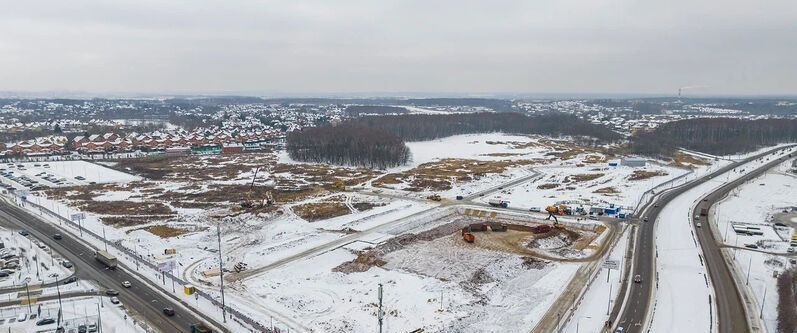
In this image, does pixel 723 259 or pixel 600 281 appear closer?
pixel 600 281

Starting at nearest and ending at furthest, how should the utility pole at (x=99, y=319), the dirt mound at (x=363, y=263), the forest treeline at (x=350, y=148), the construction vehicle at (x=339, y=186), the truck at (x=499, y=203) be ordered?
the utility pole at (x=99, y=319) → the dirt mound at (x=363, y=263) → the truck at (x=499, y=203) → the construction vehicle at (x=339, y=186) → the forest treeline at (x=350, y=148)

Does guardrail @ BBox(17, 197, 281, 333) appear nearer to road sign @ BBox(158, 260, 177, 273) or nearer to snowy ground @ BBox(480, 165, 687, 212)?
road sign @ BBox(158, 260, 177, 273)

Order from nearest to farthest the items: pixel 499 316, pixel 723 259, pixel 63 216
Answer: pixel 499 316 < pixel 723 259 < pixel 63 216

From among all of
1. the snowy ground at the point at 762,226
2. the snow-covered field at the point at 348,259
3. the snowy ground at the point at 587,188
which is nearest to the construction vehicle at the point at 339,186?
the snow-covered field at the point at 348,259

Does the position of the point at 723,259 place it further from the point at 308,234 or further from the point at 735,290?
the point at 308,234

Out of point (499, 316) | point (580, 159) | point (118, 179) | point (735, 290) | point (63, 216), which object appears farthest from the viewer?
point (580, 159)

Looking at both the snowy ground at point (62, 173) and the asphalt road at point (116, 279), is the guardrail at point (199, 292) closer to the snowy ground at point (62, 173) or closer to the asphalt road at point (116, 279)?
the asphalt road at point (116, 279)

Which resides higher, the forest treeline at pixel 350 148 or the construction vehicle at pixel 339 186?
the forest treeline at pixel 350 148

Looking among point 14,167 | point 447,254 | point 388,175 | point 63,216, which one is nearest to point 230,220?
point 63,216
